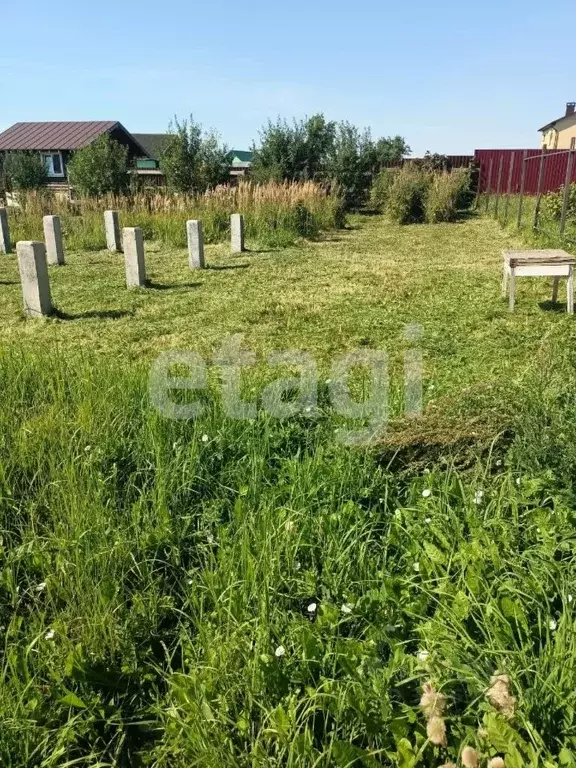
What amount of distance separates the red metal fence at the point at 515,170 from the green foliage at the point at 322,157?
351cm

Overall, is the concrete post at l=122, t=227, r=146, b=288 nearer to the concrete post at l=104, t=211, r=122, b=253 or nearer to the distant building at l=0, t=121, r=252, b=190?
the concrete post at l=104, t=211, r=122, b=253

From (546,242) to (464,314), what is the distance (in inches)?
180

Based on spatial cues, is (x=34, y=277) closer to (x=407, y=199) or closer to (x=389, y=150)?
(x=407, y=199)

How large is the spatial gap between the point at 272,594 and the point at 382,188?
1930 centimetres

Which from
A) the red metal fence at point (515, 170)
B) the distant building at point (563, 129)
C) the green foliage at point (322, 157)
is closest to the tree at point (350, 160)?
the green foliage at point (322, 157)

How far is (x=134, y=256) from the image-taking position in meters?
8.13

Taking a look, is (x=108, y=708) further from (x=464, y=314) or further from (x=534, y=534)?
(x=464, y=314)

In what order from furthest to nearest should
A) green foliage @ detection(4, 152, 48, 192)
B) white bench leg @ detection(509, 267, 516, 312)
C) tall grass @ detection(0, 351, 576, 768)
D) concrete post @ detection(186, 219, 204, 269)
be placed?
green foliage @ detection(4, 152, 48, 192)
concrete post @ detection(186, 219, 204, 269)
white bench leg @ detection(509, 267, 516, 312)
tall grass @ detection(0, 351, 576, 768)

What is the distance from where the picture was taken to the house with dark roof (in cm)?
3488

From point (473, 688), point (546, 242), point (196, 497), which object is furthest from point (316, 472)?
point (546, 242)

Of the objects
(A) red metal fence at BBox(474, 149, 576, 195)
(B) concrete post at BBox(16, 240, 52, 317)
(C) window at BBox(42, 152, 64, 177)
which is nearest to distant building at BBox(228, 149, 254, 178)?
(A) red metal fence at BBox(474, 149, 576, 195)

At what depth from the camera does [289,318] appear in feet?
21.0

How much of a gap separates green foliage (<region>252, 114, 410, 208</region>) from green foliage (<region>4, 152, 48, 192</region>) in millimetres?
9392

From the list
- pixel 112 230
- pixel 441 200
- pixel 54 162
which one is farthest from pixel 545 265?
pixel 54 162
